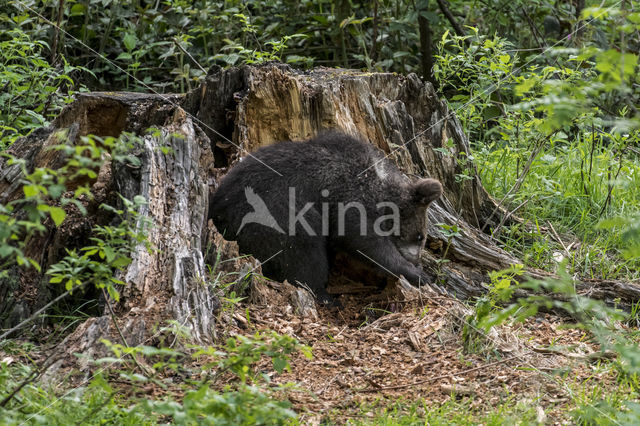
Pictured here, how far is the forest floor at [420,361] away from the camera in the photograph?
3572mm

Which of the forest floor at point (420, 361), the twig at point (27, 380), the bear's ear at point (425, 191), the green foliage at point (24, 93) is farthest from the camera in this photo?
the green foliage at point (24, 93)

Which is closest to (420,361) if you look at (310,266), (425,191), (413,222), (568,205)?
(310,266)

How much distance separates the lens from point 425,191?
548 cm

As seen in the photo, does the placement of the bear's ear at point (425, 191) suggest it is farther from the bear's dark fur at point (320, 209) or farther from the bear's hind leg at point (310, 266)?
the bear's hind leg at point (310, 266)

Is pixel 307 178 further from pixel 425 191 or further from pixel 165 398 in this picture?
pixel 165 398

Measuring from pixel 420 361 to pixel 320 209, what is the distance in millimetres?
1696

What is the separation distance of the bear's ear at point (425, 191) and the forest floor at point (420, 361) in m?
0.89

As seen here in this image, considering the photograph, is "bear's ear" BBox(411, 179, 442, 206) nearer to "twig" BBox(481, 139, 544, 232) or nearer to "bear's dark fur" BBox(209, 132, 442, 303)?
"bear's dark fur" BBox(209, 132, 442, 303)

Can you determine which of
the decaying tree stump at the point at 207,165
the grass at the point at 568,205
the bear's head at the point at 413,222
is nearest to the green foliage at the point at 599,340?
the grass at the point at 568,205

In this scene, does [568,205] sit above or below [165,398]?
above

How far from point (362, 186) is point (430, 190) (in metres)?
0.54

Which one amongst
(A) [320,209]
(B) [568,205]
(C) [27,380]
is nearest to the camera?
(C) [27,380]

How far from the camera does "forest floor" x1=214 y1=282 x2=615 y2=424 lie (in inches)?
141

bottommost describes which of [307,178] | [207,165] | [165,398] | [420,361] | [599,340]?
[420,361]
